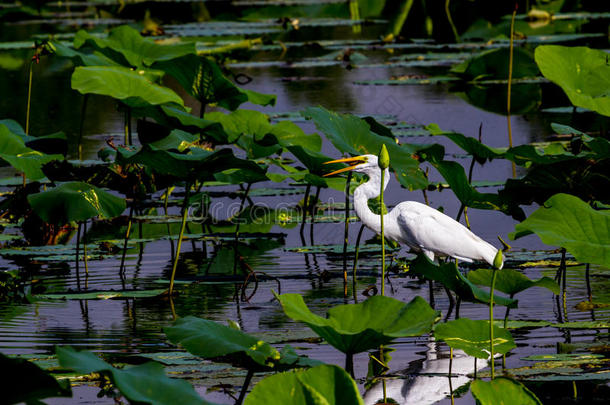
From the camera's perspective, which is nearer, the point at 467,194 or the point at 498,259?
the point at 498,259

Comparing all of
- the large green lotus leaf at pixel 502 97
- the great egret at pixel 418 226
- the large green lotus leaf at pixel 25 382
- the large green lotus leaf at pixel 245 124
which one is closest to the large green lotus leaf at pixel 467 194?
the great egret at pixel 418 226

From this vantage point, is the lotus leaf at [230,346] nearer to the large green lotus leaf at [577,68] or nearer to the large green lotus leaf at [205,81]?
the large green lotus leaf at [577,68]

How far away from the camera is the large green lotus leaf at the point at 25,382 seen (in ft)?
5.92

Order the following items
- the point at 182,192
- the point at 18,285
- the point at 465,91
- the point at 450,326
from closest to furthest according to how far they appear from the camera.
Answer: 1. the point at 450,326
2. the point at 18,285
3. the point at 182,192
4. the point at 465,91

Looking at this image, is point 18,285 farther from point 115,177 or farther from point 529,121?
point 529,121

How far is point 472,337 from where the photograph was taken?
2.80 metres

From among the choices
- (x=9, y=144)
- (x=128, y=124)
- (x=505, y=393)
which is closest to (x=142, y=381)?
(x=505, y=393)

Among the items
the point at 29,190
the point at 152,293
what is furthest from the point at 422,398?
the point at 29,190

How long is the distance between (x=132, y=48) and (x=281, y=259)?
2121 millimetres

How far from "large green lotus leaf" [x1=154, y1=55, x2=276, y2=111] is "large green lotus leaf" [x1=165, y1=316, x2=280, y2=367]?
3.00m

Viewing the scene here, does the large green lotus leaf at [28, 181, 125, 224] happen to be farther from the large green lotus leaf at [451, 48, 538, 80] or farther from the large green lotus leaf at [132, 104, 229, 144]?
A: the large green lotus leaf at [451, 48, 538, 80]

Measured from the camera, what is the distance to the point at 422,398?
9.30 ft

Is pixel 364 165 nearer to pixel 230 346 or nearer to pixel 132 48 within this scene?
pixel 230 346

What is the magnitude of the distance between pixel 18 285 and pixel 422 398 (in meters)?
2.05
